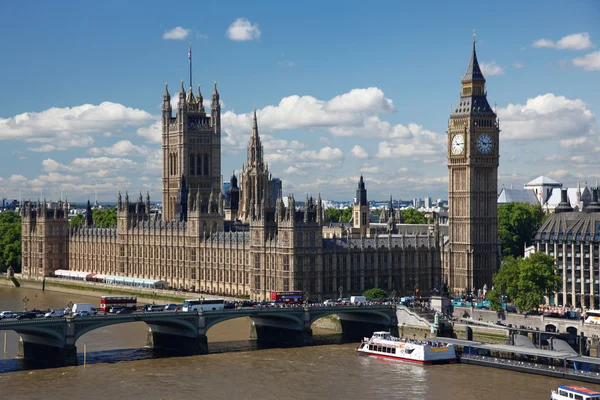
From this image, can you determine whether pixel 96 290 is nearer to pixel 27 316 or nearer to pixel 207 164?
pixel 207 164

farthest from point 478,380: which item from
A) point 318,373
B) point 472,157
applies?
point 472,157

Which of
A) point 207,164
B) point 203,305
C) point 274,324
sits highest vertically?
point 207,164

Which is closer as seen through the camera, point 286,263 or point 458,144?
point 286,263

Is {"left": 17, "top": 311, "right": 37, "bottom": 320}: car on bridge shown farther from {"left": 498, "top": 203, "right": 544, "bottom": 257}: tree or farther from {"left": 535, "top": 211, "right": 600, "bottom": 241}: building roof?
{"left": 498, "top": 203, "right": 544, "bottom": 257}: tree

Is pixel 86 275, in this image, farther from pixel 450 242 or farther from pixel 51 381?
pixel 51 381

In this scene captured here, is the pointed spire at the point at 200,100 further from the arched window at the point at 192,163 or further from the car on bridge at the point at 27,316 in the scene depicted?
the car on bridge at the point at 27,316

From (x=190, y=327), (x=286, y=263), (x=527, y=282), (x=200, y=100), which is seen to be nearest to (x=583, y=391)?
(x=527, y=282)

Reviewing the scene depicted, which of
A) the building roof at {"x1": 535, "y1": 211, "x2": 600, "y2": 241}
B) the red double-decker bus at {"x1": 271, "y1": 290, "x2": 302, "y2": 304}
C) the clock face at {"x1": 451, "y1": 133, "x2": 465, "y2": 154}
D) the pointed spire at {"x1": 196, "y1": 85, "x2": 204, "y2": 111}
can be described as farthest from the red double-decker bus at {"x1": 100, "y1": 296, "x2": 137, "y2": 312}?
the pointed spire at {"x1": 196, "y1": 85, "x2": 204, "y2": 111}
